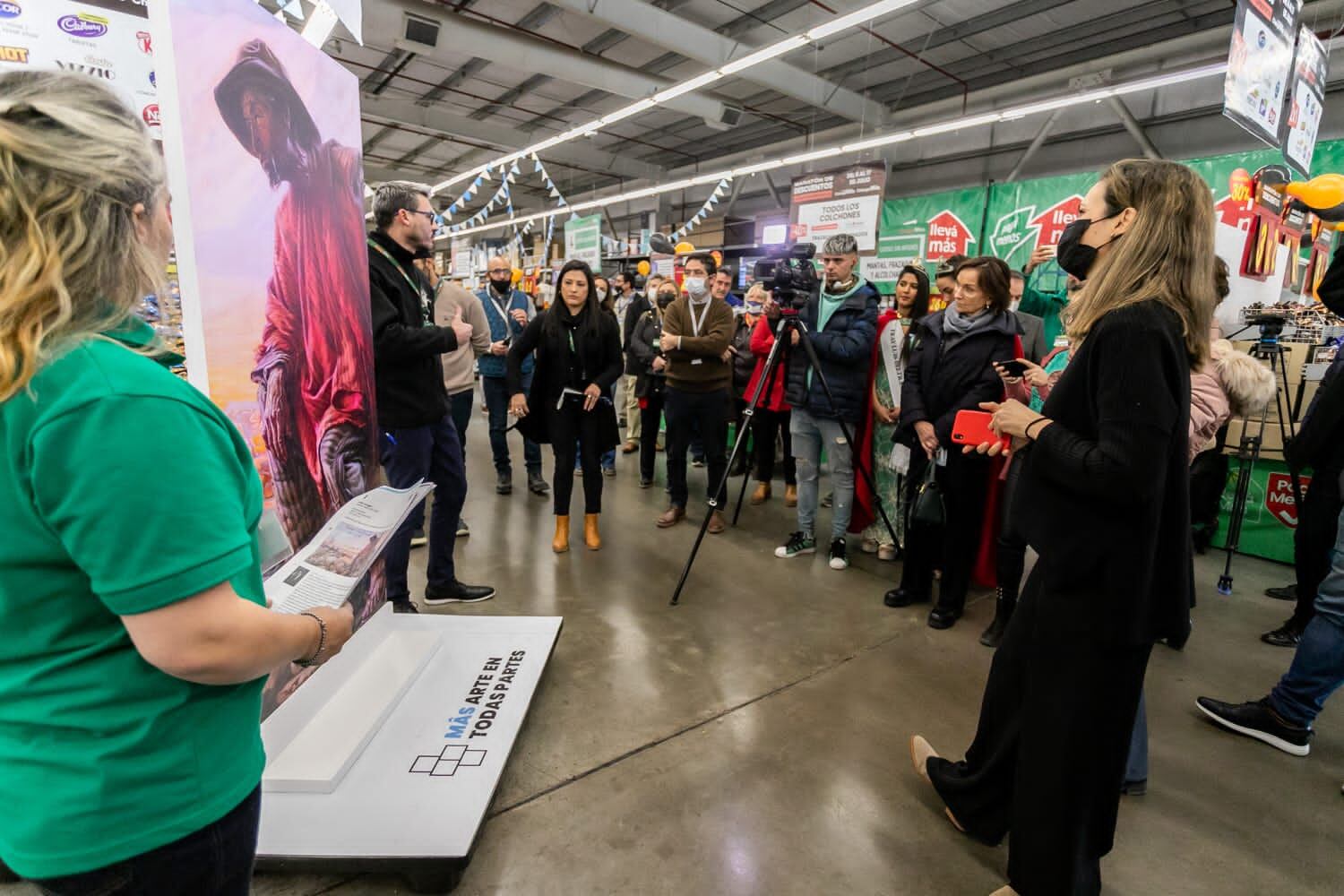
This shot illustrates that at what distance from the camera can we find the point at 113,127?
604mm

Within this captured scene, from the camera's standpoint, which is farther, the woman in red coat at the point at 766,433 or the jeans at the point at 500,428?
the jeans at the point at 500,428

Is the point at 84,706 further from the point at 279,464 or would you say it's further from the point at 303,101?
the point at 303,101

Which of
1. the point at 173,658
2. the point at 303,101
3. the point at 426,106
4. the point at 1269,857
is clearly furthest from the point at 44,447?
the point at 426,106

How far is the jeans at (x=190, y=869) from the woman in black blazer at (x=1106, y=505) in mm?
1340

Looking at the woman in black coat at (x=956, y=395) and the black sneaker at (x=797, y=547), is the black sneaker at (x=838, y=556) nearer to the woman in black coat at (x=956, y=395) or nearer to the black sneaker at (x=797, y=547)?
the black sneaker at (x=797, y=547)

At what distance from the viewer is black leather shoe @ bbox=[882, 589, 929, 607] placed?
9.92 ft

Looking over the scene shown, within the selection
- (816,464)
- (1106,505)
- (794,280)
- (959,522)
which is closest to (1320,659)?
(959,522)

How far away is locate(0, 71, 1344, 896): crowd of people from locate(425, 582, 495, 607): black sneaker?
2 centimetres

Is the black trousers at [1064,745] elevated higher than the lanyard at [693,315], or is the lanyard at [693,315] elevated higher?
the lanyard at [693,315]

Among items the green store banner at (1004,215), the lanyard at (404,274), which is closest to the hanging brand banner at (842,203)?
the green store banner at (1004,215)

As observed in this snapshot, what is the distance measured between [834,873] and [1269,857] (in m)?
1.12

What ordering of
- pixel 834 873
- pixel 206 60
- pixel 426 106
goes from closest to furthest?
1. pixel 206 60
2. pixel 834 873
3. pixel 426 106

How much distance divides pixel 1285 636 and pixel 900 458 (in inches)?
66.5

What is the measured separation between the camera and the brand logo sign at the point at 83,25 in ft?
5.53
